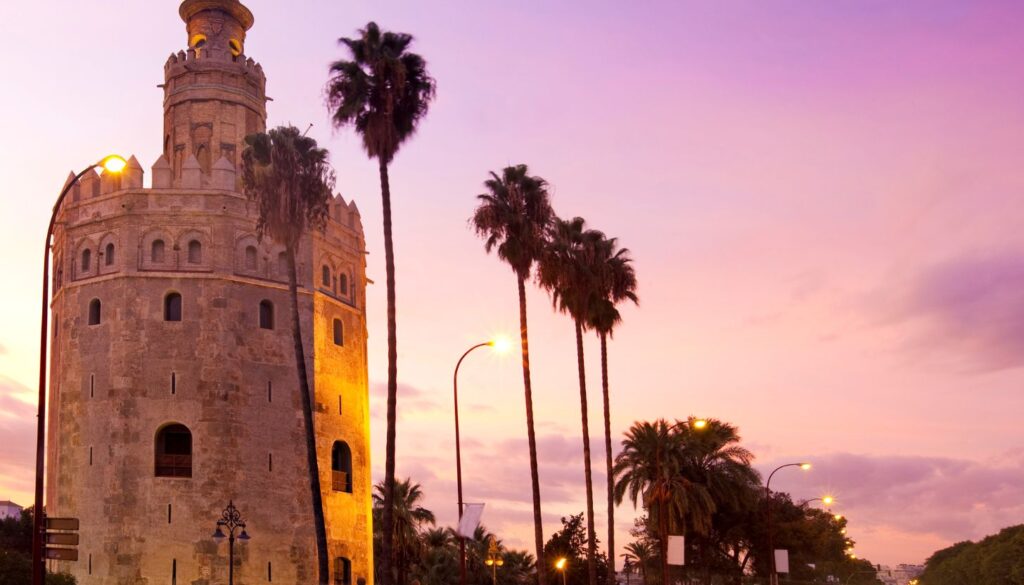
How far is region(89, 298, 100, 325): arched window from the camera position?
156ft

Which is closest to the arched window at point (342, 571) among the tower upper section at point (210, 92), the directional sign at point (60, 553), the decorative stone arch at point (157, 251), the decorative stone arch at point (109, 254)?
the decorative stone arch at point (157, 251)

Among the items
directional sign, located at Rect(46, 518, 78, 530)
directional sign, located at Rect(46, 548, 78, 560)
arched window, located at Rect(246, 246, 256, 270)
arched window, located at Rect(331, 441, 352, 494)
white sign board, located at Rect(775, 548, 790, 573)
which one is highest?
arched window, located at Rect(246, 246, 256, 270)

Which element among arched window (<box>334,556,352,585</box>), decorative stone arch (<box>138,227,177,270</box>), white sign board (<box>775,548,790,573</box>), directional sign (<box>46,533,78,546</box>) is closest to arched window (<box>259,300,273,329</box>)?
decorative stone arch (<box>138,227,177,270</box>)

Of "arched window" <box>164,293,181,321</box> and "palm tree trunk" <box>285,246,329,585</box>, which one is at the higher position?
"arched window" <box>164,293,181,321</box>

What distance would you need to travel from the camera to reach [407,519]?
57.8 metres

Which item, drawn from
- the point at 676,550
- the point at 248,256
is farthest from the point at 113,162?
the point at 676,550

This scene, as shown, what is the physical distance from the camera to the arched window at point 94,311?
47438mm

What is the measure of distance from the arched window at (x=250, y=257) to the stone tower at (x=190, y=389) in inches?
3.8

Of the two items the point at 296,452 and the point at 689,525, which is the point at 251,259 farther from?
the point at 689,525

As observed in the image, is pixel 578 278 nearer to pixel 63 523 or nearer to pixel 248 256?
pixel 248 256

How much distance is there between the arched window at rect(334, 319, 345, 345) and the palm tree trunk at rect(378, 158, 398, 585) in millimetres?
15935

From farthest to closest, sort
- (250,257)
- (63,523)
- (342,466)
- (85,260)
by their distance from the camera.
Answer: (342,466), (250,257), (85,260), (63,523)

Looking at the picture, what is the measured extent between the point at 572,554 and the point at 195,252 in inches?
1170

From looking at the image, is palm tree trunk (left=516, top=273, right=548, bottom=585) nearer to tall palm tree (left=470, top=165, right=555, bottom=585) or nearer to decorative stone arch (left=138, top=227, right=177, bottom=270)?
tall palm tree (left=470, top=165, right=555, bottom=585)
